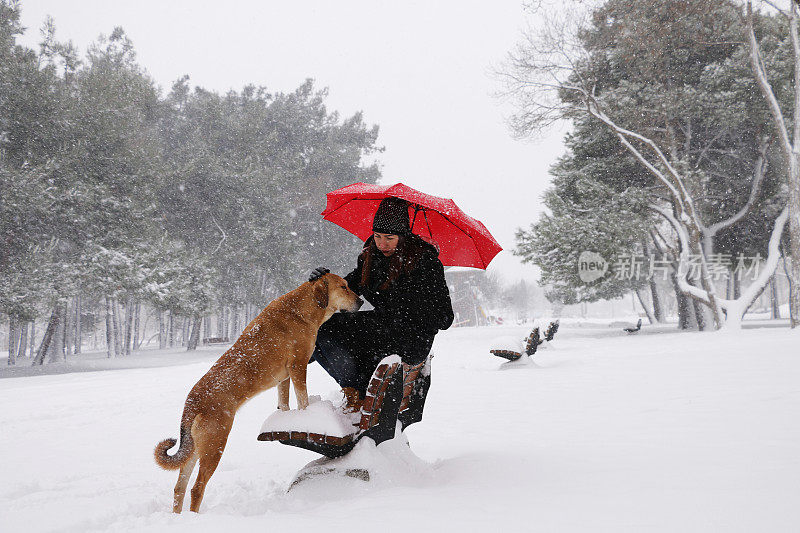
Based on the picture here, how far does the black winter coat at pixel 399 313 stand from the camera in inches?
137

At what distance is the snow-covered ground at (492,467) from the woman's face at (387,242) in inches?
53.7

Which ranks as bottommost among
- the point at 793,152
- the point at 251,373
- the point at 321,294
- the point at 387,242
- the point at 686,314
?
the point at 686,314

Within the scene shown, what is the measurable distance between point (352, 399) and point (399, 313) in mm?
755

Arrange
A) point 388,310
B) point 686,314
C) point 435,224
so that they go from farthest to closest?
point 686,314 < point 435,224 < point 388,310

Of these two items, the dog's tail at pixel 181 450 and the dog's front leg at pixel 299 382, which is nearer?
the dog's tail at pixel 181 450

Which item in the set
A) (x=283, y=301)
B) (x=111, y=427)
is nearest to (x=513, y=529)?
(x=283, y=301)

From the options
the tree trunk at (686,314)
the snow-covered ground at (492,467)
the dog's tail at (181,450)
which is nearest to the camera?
the snow-covered ground at (492,467)

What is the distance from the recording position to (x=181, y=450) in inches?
107

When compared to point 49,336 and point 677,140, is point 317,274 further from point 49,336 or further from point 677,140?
point 49,336

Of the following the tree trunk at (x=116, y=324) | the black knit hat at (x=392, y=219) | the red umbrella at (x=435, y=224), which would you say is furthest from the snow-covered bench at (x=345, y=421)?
the tree trunk at (x=116, y=324)

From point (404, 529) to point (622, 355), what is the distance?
11265 millimetres

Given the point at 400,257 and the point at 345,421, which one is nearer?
the point at 345,421

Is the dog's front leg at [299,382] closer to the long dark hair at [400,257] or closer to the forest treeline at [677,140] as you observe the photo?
the long dark hair at [400,257]

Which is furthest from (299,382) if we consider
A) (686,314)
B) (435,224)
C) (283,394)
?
(686,314)
